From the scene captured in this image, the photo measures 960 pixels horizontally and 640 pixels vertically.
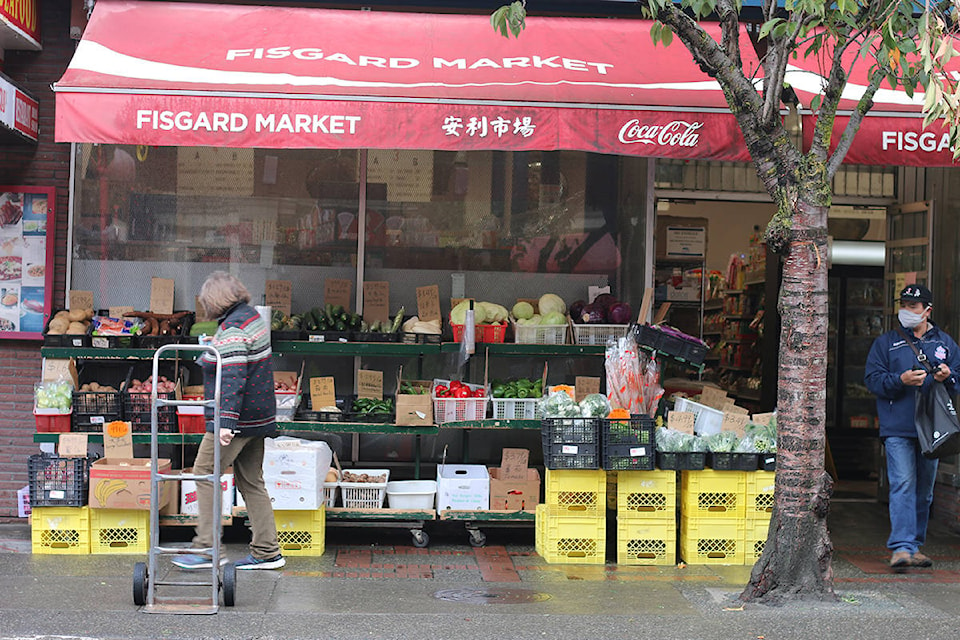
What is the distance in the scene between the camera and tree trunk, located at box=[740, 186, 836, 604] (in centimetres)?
682

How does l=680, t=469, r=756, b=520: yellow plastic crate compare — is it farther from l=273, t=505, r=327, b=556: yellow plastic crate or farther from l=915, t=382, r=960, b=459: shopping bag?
l=273, t=505, r=327, b=556: yellow plastic crate

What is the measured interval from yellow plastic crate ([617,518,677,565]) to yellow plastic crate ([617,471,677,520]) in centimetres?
5

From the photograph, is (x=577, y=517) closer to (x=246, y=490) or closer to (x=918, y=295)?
(x=246, y=490)

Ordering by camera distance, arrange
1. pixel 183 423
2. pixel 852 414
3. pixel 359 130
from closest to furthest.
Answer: pixel 359 130, pixel 183 423, pixel 852 414

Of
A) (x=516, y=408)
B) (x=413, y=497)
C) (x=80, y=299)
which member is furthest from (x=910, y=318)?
(x=80, y=299)

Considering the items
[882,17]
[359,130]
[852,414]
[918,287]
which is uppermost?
[882,17]

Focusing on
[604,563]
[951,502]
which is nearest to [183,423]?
[604,563]

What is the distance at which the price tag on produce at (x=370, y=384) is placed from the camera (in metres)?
8.91

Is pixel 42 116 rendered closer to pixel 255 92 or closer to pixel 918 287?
pixel 255 92

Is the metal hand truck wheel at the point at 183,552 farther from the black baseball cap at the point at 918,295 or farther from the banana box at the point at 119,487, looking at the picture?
the black baseball cap at the point at 918,295

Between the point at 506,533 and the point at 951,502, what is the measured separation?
4087mm

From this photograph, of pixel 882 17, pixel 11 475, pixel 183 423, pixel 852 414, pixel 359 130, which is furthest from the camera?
pixel 852 414

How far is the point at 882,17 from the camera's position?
6762mm

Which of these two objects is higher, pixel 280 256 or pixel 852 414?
pixel 280 256
